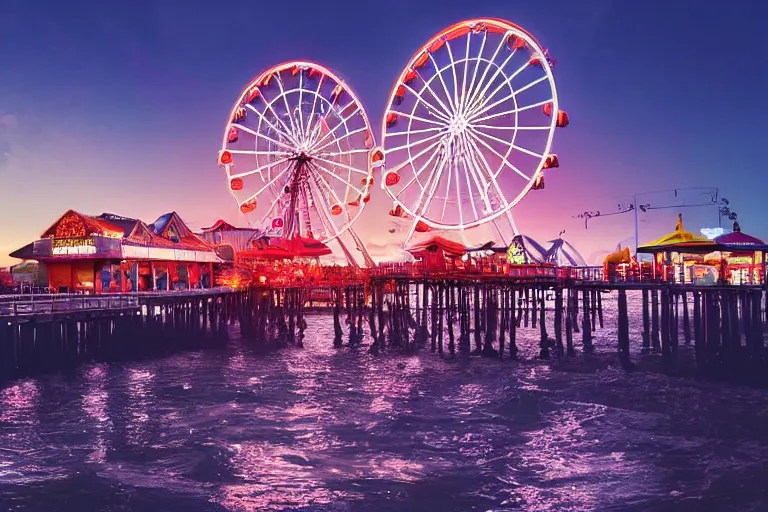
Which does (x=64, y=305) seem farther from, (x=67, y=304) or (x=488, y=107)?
(x=488, y=107)

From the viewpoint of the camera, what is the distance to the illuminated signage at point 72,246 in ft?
112

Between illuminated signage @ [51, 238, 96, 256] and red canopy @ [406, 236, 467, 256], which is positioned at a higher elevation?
illuminated signage @ [51, 238, 96, 256]

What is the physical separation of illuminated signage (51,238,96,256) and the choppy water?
14679mm

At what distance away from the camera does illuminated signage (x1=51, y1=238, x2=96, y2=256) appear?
34219 millimetres

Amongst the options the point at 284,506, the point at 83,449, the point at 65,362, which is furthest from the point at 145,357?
the point at 284,506

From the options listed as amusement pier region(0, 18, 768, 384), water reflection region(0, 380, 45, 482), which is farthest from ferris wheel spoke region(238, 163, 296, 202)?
water reflection region(0, 380, 45, 482)

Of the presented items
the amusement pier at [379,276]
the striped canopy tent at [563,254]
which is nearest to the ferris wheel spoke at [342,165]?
the amusement pier at [379,276]

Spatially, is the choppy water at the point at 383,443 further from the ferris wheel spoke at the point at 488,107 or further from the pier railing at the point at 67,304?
the ferris wheel spoke at the point at 488,107

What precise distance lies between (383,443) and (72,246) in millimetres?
27994

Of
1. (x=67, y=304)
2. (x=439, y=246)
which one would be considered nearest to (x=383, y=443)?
(x=67, y=304)

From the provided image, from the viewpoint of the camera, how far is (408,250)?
33.8 m

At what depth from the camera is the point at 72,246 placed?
34.6 metres

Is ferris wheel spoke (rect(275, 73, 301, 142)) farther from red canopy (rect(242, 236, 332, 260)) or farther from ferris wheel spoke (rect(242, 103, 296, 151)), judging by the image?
red canopy (rect(242, 236, 332, 260))

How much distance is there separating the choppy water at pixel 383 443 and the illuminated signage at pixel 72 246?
14.7m
